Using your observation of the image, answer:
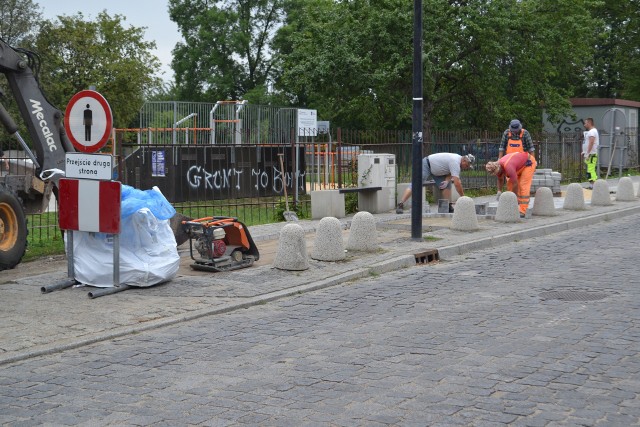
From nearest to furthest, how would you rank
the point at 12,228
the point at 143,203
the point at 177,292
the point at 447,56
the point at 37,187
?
the point at 177,292 < the point at 143,203 < the point at 12,228 < the point at 37,187 < the point at 447,56

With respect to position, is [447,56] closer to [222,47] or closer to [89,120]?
[89,120]

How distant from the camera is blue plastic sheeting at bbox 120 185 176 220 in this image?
10.4 metres

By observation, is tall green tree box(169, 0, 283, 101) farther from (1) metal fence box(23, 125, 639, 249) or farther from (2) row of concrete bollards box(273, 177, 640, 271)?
(2) row of concrete bollards box(273, 177, 640, 271)

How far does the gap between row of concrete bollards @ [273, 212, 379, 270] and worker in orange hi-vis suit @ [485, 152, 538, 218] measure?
5.08 metres

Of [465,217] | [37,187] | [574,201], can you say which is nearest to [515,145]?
[574,201]

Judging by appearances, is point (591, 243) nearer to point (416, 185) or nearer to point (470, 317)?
point (416, 185)

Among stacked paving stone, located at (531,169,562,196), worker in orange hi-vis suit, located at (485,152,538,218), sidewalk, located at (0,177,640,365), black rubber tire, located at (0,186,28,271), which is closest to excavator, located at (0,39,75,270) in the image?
black rubber tire, located at (0,186,28,271)

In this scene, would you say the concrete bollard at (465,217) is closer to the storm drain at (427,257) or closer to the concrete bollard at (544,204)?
the storm drain at (427,257)

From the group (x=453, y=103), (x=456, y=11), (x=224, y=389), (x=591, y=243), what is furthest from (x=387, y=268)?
(x=453, y=103)

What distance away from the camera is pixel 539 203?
1811 cm

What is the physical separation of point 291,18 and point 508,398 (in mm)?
57906

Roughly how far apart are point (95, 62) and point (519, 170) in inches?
1439

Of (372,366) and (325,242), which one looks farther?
(325,242)

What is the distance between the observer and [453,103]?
112 feet
